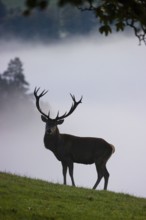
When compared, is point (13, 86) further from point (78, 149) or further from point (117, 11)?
point (117, 11)

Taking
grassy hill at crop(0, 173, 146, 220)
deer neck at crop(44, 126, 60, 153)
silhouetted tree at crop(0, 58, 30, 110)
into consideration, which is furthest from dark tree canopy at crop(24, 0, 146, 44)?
silhouetted tree at crop(0, 58, 30, 110)

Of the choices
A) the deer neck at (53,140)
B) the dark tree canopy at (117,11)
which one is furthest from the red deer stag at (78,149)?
the dark tree canopy at (117,11)

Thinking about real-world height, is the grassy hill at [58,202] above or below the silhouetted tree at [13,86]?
below

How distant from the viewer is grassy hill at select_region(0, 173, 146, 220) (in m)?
21.1

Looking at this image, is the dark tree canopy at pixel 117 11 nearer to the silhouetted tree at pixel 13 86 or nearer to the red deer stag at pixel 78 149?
the red deer stag at pixel 78 149

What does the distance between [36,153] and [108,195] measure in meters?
124

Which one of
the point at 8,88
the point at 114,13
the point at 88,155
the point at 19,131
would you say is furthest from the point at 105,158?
the point at 19,131

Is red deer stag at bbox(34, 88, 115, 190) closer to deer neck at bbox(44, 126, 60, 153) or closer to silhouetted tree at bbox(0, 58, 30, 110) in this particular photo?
deer neck at bbox(44, 126, 60, 153)

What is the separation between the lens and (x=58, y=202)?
2286 centimetres

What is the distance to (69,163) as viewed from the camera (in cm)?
3306

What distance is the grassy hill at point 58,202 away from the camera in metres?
21.1

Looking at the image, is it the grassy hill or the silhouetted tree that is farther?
the silhouetted tree

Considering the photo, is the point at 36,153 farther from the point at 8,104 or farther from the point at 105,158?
the point at 105,158

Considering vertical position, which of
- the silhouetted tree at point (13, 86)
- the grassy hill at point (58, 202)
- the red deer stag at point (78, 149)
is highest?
the silhouetted tree at point (13, 86)
